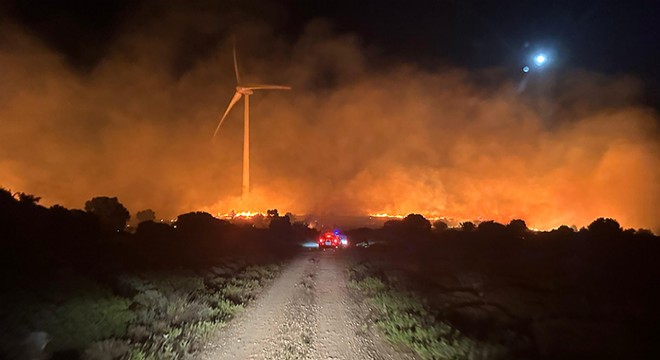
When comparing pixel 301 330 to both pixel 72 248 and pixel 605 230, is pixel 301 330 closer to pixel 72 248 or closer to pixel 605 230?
pixel 72 248

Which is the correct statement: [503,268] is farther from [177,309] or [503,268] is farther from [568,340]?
[177,309]

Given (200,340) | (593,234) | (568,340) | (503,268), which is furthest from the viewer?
(593,234)

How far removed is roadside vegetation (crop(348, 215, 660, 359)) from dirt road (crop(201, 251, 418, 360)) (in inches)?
33.4

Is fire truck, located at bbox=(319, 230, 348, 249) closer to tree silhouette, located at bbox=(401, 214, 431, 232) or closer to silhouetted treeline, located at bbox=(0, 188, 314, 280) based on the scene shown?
silhouetted treeline, located at bbox=(0, 188, 314, 280)

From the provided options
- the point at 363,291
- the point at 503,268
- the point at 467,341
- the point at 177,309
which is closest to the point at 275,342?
the point at 177,309

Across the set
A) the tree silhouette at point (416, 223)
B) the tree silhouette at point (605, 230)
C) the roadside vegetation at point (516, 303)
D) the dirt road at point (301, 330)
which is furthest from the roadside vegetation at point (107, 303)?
the tree silhouette at point (416, 223)

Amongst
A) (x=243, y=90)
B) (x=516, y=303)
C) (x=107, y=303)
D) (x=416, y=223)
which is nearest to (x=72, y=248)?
(x=107, y=303)

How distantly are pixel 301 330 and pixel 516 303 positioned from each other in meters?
10.1

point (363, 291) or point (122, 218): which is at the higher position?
point (122, 218)

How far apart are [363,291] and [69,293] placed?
10636 mm

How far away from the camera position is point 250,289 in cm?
1739

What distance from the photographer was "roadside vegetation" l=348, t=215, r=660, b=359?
11794mm

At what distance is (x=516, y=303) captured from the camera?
17.1 m

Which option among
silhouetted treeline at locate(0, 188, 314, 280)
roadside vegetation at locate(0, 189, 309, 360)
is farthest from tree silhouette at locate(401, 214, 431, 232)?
roadside vegetation at locate(0, 189, 309, 360)
